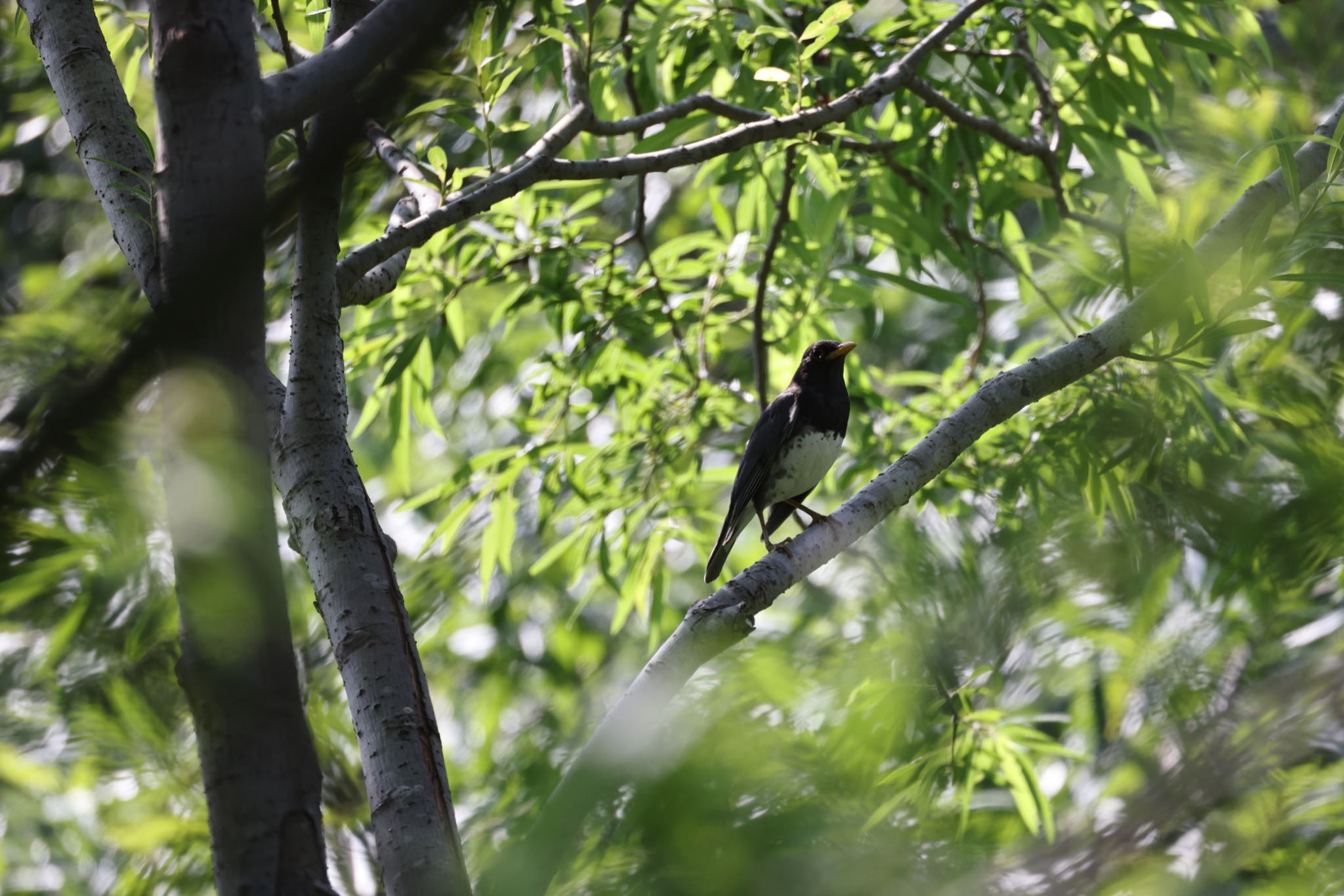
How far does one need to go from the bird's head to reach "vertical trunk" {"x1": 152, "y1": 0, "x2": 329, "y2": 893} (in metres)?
3.22

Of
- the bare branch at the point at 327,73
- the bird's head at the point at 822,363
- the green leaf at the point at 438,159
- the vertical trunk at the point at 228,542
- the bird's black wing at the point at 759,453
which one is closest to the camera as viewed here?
the vertical trunk at the point at 228,542

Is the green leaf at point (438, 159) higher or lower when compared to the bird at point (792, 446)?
higher

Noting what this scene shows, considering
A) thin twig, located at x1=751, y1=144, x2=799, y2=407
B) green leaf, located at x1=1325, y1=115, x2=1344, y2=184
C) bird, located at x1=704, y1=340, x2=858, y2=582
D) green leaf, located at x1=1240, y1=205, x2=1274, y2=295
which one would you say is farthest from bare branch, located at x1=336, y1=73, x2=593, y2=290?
bird, located at x1=704, y1=340, x2=858, y2=582

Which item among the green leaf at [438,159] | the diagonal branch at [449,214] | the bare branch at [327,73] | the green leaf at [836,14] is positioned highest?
the green leaf at [836,14]

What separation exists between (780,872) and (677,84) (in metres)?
3.11

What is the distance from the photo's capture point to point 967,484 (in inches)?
143

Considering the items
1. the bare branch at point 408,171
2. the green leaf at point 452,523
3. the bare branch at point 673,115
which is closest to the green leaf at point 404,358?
the green leaf at point 452,523

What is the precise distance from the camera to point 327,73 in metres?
1.47

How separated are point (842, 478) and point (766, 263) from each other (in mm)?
1166

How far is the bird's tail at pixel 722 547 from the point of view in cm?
421

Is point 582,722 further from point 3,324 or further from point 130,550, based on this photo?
point 3,324

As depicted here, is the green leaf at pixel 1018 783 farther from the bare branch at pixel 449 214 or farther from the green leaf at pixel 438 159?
the green leaf at pixel 438 159

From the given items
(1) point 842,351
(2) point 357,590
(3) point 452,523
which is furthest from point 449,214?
(1) point 842,351

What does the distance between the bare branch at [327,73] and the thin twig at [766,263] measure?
186 centimetres
